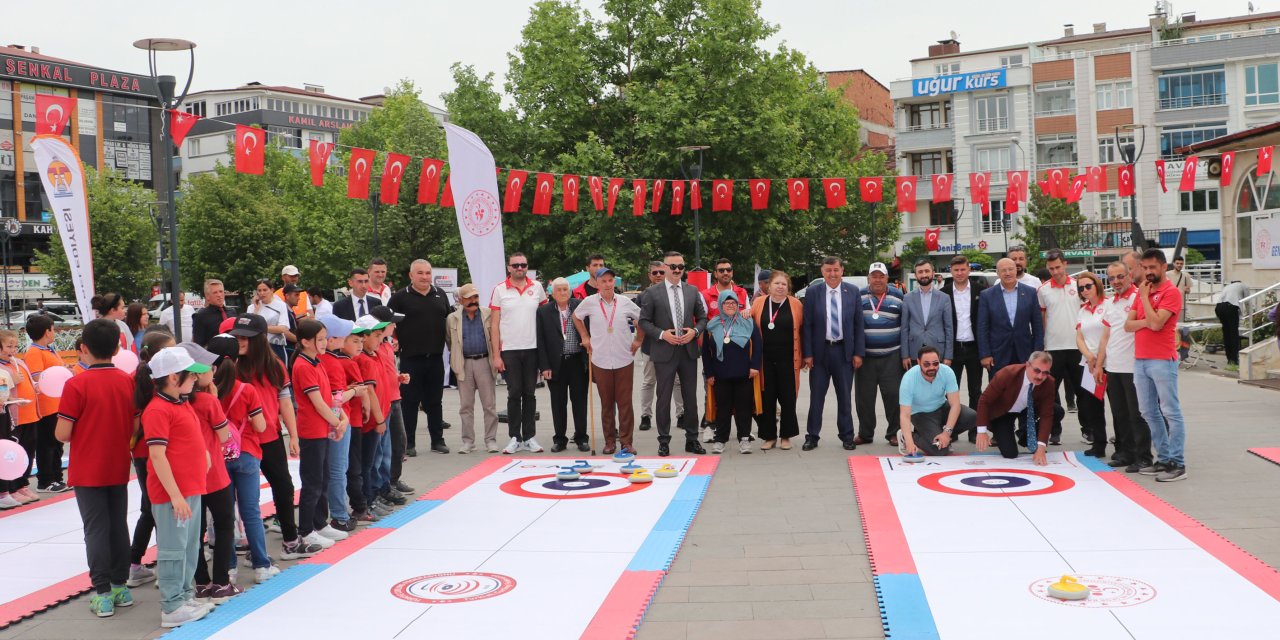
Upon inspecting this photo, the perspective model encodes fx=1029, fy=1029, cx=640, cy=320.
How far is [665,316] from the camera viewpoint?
10656mm

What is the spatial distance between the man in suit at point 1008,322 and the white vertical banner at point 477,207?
5500mm

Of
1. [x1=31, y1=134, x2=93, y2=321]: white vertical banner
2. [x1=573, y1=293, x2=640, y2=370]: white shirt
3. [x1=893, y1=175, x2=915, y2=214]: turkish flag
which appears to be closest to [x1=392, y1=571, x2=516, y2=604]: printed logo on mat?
[x1=573, y1=293, x2=640, y2=370]: white shirt

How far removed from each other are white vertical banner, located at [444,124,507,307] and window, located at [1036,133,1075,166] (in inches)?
1907

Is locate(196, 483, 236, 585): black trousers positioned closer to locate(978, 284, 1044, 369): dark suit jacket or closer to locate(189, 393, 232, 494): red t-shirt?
locate(189, 393, 232, 494): red t-shirt

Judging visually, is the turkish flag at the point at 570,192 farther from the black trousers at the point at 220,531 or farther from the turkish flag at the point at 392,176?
the black trousers at the point at 220,531

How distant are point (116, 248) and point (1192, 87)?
169 ft

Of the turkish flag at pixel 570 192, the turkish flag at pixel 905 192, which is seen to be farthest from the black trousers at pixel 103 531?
the turkish flag at pixel 905 192

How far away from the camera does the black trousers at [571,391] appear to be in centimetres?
1122

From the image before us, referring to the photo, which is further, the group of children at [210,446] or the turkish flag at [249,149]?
the turkish flag at [249,149]

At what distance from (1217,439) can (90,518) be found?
10234 mm

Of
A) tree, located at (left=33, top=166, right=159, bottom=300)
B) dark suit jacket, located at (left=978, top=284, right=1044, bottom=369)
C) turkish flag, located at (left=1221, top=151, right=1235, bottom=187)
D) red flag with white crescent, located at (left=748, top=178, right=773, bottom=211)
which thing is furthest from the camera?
tree, located at (left=33, top=166, right=159, bottom=300)

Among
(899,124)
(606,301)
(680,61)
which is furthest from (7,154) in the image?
(606,301)

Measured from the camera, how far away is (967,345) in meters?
10.9

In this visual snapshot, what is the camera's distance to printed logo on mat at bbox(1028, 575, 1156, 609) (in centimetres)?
535
